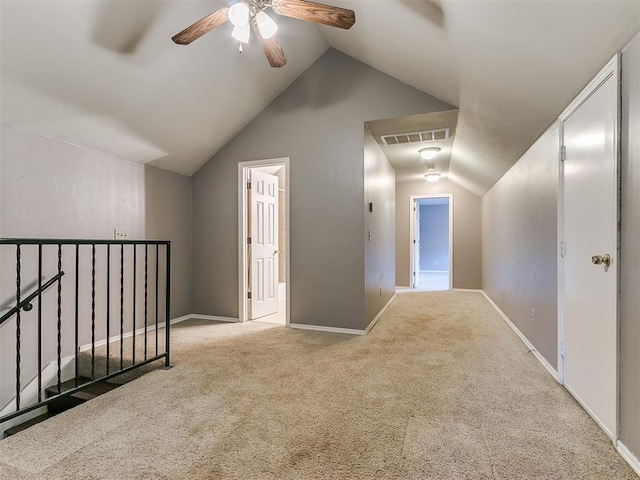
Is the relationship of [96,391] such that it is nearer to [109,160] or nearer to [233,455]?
[233,455]

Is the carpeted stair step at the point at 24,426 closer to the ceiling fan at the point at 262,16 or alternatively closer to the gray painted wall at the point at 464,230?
the ceiling fan at the point at 262,16

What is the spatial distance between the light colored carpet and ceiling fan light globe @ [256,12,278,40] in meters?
2.38

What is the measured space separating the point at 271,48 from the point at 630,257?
2.45 meters

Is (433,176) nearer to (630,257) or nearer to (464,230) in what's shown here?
(464,230)

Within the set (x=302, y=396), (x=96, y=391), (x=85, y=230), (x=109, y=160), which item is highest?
(x=109, y=160)

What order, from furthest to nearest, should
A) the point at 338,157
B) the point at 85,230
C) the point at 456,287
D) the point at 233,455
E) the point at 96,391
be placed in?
1. the point at 456,287
2. the point at 338,157
3. the point at 85,230
4. the point at 96,391
5. the point at 233,455

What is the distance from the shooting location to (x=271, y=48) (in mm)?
2322

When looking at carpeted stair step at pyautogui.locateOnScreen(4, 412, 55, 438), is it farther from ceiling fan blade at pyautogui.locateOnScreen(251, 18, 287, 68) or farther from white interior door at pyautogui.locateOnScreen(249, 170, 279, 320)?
ceiling fan blade at pyautogui.locateOnScreen(251, 18, 287, 68)

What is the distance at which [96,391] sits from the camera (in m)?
2.64

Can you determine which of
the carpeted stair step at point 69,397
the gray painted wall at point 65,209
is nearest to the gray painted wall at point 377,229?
the gray painted wall at point 65,209

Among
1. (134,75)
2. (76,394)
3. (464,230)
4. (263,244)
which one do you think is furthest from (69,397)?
(464,230)

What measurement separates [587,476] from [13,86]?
13.0ft

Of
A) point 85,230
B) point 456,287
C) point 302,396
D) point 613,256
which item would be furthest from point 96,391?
point 456,287

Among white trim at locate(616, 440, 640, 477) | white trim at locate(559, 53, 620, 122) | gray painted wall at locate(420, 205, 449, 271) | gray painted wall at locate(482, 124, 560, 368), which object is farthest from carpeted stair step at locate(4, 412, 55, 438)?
gray painted wall at locate(420, 205, 449, 271)
